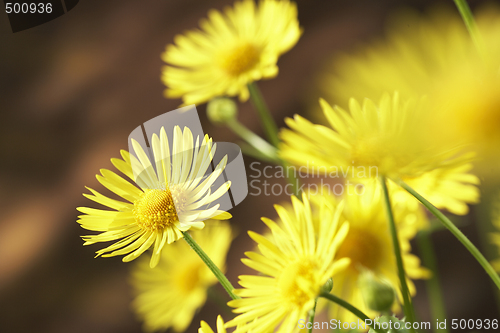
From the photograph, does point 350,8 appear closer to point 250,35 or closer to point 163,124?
point 250,35

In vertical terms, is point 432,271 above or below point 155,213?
below

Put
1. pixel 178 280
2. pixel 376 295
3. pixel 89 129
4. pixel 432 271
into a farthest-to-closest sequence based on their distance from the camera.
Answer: pixel 89 129
pixel 178 280
pixel 432 271
pixel 376 295

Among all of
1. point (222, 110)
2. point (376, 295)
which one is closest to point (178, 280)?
point (222, 110)

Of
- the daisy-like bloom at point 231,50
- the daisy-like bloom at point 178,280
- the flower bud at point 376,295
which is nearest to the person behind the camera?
the flower bud at point 376,295

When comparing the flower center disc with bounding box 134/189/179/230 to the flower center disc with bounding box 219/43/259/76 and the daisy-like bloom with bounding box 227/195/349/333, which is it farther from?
the flower center disc with bounding box 219/43/259/76

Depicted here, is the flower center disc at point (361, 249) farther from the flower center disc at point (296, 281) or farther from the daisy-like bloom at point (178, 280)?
the daisy-like bloom at point (178, 280)

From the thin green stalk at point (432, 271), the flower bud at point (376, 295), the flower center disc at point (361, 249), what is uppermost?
the flower bud at point (376, 295)

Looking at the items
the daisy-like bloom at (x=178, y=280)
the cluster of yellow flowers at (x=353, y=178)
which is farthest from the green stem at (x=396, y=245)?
the daisy-like bloom at (x=178, y=280)

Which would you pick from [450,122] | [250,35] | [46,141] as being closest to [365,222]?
[450,122]

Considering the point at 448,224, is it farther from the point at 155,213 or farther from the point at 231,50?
the point at 231,50
